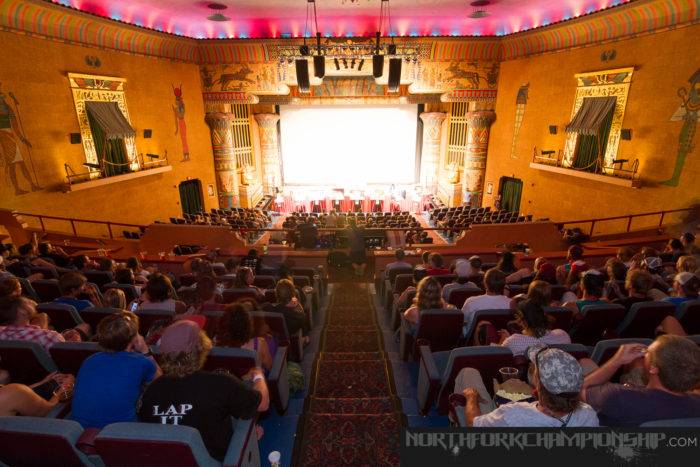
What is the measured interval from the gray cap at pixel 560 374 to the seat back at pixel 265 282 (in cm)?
442

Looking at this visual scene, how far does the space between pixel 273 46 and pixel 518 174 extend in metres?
10.7

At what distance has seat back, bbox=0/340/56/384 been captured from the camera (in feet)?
9.10

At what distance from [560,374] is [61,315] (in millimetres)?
4239

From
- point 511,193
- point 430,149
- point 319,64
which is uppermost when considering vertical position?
point 319,64

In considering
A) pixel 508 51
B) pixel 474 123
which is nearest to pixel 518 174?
pixel 474 123

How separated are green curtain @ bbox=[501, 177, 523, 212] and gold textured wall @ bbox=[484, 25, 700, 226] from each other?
0.35m

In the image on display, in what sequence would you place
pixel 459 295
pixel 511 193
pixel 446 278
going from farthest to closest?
pixel 511 193 → pixel 446 278 → pixel 459 295

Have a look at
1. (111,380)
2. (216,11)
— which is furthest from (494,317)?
(216,11)

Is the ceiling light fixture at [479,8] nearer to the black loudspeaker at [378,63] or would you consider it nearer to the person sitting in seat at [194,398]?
the black loudspeaker at [378,63]

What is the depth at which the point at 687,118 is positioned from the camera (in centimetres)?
881

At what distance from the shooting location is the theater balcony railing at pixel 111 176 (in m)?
10.4

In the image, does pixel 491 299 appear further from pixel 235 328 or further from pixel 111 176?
pixel 111 176

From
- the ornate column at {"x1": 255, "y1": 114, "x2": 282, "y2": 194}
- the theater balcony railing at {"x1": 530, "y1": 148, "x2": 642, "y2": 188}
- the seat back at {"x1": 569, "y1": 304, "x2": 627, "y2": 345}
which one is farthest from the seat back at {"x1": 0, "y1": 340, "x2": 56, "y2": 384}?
the ornate column at {"x1": 255, "y1": 114, "x2": 282, "y2": 194}

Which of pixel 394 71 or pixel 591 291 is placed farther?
pixel 394 71
